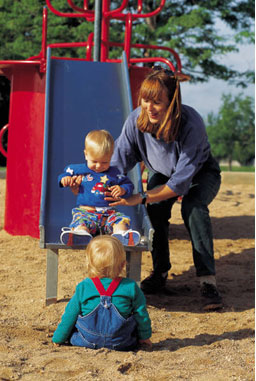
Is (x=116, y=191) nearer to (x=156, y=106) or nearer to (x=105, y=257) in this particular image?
(x=156, y=106)

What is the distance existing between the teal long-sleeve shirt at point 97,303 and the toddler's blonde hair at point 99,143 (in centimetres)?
111

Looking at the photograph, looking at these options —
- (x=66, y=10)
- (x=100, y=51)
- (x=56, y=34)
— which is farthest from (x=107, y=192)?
(x=66, y=10)

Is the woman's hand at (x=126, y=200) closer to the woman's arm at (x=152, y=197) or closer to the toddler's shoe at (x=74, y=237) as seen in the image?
the woman's arm at (x=152, y=197)

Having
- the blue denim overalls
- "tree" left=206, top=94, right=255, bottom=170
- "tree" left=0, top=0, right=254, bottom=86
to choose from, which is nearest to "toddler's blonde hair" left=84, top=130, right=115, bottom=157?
the blue denim overalls

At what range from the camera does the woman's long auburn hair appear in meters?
3.74

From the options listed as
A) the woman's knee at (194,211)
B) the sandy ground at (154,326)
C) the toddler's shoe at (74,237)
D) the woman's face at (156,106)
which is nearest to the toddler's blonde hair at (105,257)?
the sandy ground at (154,326)

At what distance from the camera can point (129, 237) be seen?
3758mm

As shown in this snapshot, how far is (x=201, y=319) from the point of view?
12.9 ft

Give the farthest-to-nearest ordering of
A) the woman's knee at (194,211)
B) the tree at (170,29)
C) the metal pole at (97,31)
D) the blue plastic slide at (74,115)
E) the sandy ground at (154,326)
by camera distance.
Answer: the tree at (170,29), the metal pole at (97,31), the blue plastic slide at (74,115), the woman's knee at (194,211), the sandy ground at (154,326)

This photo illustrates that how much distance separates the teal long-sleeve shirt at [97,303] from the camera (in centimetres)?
301

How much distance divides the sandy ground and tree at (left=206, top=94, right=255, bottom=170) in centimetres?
4546

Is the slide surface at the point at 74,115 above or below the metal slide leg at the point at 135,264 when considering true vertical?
above

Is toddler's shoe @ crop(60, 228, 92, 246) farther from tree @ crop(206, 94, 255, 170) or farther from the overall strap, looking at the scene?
tree @ crop(206, 94, 255, 170)

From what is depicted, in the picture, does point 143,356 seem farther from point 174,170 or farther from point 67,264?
point 67,264
